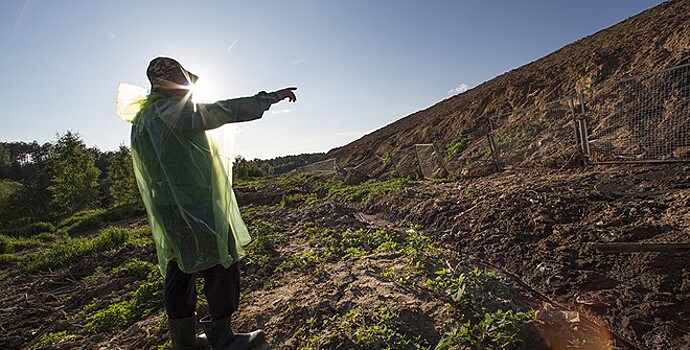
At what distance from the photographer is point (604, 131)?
6.99 metres

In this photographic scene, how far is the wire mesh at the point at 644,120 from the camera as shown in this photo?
555cm

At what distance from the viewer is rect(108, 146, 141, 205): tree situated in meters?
22.8

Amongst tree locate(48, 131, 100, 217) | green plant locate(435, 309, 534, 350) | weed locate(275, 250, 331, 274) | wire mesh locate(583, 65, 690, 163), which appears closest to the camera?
green plant locate(435, 309, 534, 350)

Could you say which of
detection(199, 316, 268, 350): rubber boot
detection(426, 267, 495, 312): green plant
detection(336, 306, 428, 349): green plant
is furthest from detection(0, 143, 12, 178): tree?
detection(426, 267, 495, 312): green plant

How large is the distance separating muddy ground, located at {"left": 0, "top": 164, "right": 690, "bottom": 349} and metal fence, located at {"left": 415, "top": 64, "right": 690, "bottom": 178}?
93cm

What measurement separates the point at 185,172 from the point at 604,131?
807 centimetres

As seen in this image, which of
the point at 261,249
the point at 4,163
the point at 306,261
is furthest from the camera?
the point at 4,163

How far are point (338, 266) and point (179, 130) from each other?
2.14 meters

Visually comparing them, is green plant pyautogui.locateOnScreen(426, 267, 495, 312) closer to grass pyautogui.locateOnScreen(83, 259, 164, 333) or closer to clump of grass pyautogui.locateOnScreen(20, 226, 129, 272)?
grass pyautogui.locateOnScreen(83, 259, 164, 333)

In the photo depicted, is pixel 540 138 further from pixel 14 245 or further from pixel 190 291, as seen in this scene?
pixel 14 245

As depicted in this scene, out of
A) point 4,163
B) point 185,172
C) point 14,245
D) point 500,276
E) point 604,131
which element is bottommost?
point 500,276

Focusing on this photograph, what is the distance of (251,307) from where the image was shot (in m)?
2.92

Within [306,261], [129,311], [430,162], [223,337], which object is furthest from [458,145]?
[223,337]

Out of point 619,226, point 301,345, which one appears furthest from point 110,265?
point 619,226
